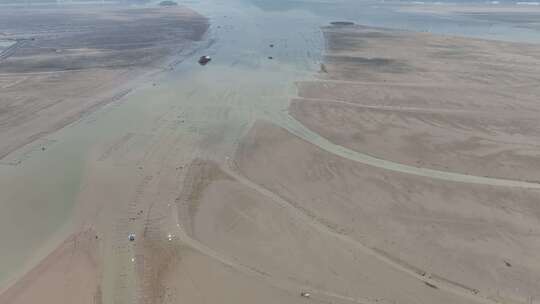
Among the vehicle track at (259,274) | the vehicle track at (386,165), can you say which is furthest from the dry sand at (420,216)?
the vehicle track at (259,274)

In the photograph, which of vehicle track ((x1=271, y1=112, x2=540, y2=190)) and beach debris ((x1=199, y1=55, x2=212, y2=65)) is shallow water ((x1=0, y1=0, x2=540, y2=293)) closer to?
vehicle track ((x1=271, y1=112, x2=540, y2=190))

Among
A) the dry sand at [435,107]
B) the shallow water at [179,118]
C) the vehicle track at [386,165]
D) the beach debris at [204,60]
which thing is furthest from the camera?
the beach debris at [204,60]

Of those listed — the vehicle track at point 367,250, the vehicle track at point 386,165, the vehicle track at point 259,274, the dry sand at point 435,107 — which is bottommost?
the vehicle track at point 259,274

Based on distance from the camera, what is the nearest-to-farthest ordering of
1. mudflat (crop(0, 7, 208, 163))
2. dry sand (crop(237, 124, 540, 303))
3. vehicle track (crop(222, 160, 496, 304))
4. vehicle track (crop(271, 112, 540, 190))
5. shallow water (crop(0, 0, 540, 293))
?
vehicle track (crop(222, 160, 496, 304))
dry sand (crop(237, 124, 540, 303))
shallow water (crop(0, 0, 540, 293))
vehicle track (crop(271, 112, 540, 190))
mudflat (crop(0, 7, 208, 163))

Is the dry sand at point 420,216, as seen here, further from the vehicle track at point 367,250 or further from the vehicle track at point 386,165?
the vehicle track at point 386,165

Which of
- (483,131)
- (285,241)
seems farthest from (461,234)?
(483,131)

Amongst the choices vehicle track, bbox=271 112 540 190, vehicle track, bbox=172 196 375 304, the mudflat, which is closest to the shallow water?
vehicle track, bbox=271 112 540 190

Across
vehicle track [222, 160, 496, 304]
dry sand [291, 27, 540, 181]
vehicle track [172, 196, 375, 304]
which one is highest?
dry sand [291, 27, 540, 181]

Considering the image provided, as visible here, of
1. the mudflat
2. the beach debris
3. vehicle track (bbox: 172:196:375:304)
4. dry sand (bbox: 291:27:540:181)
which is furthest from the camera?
the beach debris
